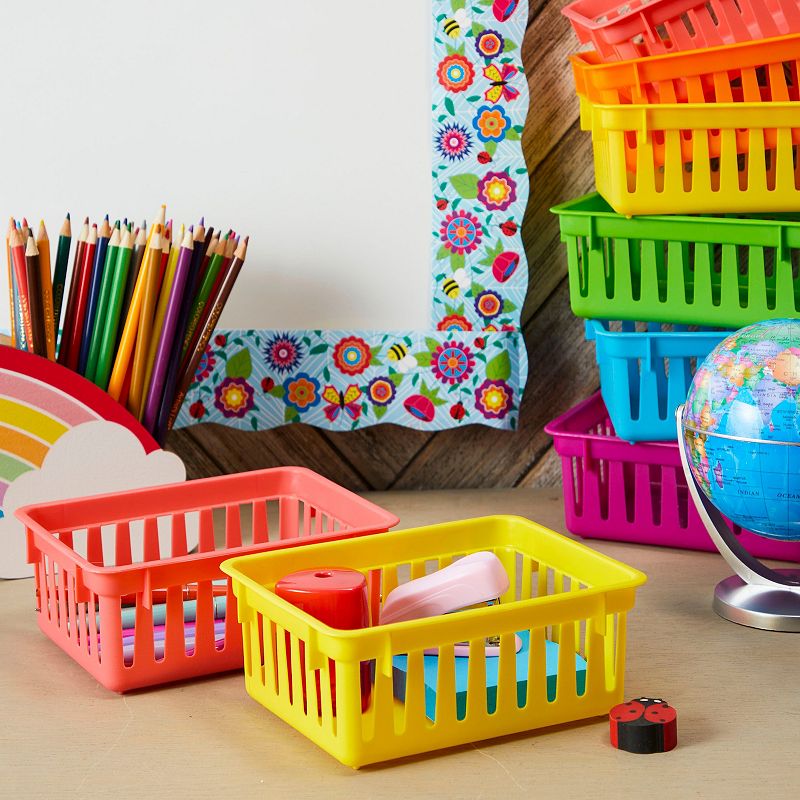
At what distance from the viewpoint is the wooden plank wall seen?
4.78 feet

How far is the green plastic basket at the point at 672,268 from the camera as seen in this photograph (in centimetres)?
120

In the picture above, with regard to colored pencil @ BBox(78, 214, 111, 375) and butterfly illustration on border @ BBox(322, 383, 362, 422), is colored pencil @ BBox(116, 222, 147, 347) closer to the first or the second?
colored pencil @ BBox(78, 214, 111, 375)

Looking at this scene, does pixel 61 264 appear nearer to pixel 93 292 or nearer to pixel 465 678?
pixel 93 292

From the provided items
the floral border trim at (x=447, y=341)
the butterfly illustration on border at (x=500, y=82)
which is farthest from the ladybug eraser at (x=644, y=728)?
the butterfly illustration on border at (x=500, y=82)

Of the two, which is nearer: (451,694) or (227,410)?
(451,694)

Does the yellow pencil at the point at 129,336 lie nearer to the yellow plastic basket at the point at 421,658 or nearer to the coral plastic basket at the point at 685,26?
the yellow plastic basket at the point at 421,658

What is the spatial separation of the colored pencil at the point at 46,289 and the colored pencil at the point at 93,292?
0.03 meters

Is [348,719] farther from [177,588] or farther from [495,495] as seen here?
[495,495]

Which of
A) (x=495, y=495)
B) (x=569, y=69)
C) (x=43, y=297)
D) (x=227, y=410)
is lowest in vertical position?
(x=495, y=495)

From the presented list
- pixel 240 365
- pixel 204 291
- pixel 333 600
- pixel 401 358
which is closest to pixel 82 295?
pixel 204 291

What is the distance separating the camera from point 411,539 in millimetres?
991

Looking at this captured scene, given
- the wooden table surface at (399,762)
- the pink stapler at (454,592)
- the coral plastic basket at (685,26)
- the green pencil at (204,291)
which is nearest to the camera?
the wooden table surface at (399,762)

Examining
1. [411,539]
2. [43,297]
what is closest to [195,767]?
[411,539]

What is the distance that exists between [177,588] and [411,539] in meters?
0.18
